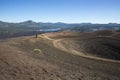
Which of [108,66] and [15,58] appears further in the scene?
[108,66]

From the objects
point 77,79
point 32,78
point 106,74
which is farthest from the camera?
point 106,74

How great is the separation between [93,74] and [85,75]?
90 cm

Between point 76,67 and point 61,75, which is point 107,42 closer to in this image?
point 76,67

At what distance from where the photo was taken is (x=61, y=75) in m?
14.1

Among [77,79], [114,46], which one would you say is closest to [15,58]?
[77,79]

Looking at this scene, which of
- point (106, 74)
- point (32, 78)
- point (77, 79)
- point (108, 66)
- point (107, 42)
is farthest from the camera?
point (107, 42)

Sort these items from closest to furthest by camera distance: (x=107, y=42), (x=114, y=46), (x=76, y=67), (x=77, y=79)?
(x=77, y=79) < (x=76, y=67) < (x=114, y=46) < (x=107, y=42)

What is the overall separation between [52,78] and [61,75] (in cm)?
104

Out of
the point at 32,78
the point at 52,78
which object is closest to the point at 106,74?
the point at 52,78

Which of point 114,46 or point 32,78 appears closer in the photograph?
point 32,78

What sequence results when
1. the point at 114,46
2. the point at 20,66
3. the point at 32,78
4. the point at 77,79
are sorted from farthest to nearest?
the point at 114,46
the point at 20,66
the point at 77,79
the point at 32,78

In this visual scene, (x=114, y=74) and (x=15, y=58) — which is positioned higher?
(x=15, y=58)

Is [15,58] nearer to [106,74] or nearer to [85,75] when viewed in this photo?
[85,75]

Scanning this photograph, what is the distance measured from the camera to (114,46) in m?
36.3
